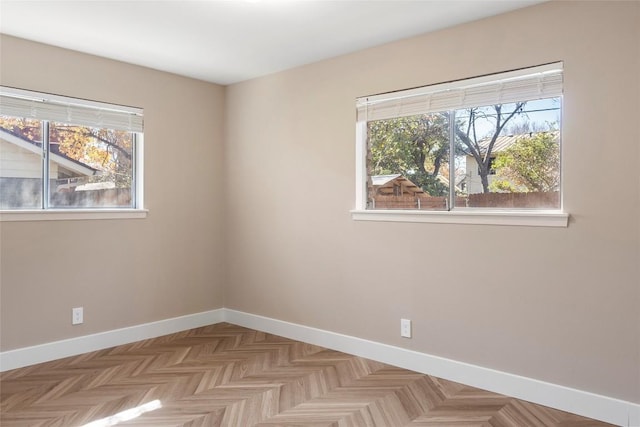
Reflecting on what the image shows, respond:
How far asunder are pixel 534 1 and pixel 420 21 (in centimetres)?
68

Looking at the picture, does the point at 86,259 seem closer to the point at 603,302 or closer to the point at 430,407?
the point at 430,407

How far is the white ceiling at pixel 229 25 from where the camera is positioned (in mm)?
2811

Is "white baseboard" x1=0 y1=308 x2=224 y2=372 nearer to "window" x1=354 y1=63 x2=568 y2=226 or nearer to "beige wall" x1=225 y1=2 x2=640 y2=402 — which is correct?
"beige wall" x1=225 y1=2 x2=640 y2=402

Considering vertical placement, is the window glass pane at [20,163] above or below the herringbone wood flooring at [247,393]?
above

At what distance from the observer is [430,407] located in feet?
9.09

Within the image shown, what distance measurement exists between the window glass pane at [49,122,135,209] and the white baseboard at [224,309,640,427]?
5.90 feet

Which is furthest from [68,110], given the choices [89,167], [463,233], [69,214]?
[463,233]

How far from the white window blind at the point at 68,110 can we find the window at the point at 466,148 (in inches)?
77.8

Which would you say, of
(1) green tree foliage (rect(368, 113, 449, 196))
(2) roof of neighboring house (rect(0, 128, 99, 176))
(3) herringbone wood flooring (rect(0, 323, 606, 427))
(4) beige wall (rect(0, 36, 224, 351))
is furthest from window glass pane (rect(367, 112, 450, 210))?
(2) roof of neighboring house (rect(0, 128, 99, 176))

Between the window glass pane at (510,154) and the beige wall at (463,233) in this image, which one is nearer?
the beige wall at (463,233)

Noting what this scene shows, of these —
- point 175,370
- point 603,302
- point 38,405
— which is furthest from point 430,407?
point 38,405

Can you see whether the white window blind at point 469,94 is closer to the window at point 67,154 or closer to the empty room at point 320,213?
the empty room at point 320,213

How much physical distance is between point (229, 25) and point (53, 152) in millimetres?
1735

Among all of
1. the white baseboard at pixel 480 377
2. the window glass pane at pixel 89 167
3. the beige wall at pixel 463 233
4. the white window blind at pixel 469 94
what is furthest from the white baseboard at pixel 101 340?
the white window blind at pixel 469 94
